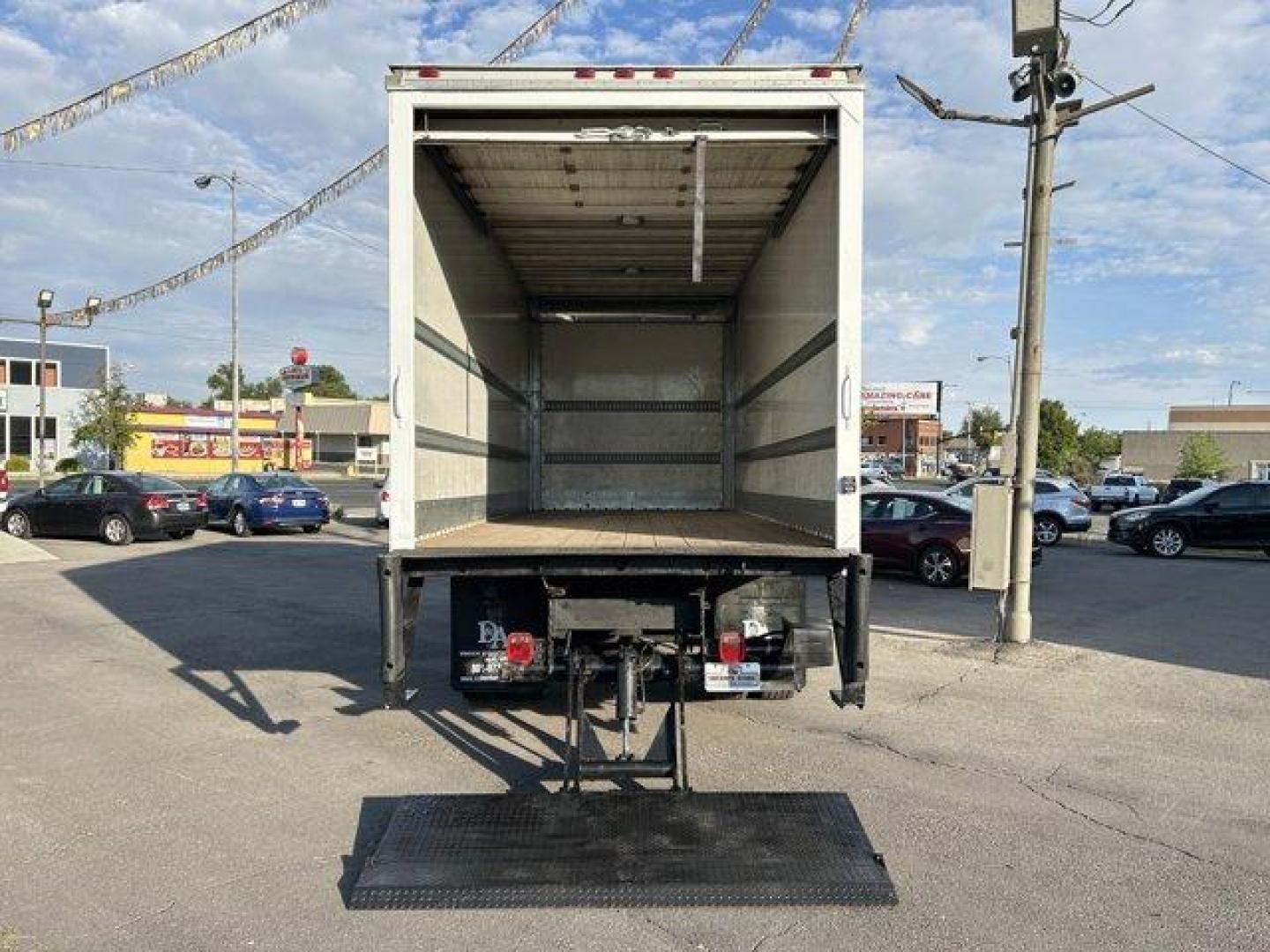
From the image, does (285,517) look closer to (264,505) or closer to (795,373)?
(264,505)

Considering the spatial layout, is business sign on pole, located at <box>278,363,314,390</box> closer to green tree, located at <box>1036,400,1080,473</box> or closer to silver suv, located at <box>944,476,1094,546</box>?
silver suv, located at <box>944,476,1094,546</box>

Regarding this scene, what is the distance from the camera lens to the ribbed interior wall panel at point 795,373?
17.3 ft

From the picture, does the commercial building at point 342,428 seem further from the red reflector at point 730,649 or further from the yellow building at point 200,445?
the red reflector at point 730,649

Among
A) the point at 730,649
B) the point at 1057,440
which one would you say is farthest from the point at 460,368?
the point at 1057,440

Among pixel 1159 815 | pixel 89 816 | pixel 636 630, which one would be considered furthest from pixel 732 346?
pixel 89 816

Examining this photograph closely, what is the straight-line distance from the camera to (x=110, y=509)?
18078 mm

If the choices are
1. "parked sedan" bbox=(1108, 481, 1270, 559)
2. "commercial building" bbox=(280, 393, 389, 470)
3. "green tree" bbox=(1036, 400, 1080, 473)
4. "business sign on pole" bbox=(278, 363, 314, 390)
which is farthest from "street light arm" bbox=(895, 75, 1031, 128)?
"commercial building" bbox=(280, 393, 389, 470)

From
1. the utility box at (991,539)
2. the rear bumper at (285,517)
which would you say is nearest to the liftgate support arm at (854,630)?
the utility box at (991,539)

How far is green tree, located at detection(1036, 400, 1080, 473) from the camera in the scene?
6881cm

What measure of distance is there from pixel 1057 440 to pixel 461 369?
7299cm

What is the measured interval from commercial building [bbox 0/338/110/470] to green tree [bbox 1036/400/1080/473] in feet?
195

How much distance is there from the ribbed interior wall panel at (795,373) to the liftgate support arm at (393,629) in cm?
224

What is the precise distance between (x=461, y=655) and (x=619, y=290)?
16.0 feet

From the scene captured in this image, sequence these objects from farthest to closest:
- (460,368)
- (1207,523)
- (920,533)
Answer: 1. (1207,523)
2. (920,533)
3. (460,368)
